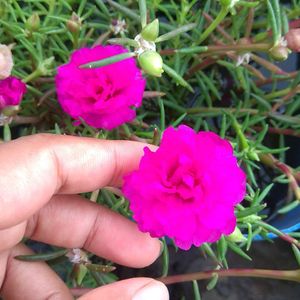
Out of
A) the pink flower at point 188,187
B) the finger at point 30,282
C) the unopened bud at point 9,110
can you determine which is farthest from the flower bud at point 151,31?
the finger at point 30,282

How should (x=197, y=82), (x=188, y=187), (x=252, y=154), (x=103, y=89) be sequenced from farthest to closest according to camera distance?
(x=197, y=82), (x=252, y=154), (x=103, y=89), (x=188, y=187)

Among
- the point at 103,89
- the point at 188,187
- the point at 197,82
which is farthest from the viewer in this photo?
the point at 197,82

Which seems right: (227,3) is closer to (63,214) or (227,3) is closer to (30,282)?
(63,214)

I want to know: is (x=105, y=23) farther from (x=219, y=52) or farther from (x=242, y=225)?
(x=242, y=225)

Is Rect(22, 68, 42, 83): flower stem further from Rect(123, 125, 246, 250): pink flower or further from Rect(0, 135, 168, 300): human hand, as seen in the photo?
Rect(123, 125, 246, 250): pink flower

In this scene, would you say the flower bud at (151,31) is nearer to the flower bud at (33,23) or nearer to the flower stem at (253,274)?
the flower bud at (33,23)

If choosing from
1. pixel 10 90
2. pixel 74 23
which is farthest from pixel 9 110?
pixel 74 23
